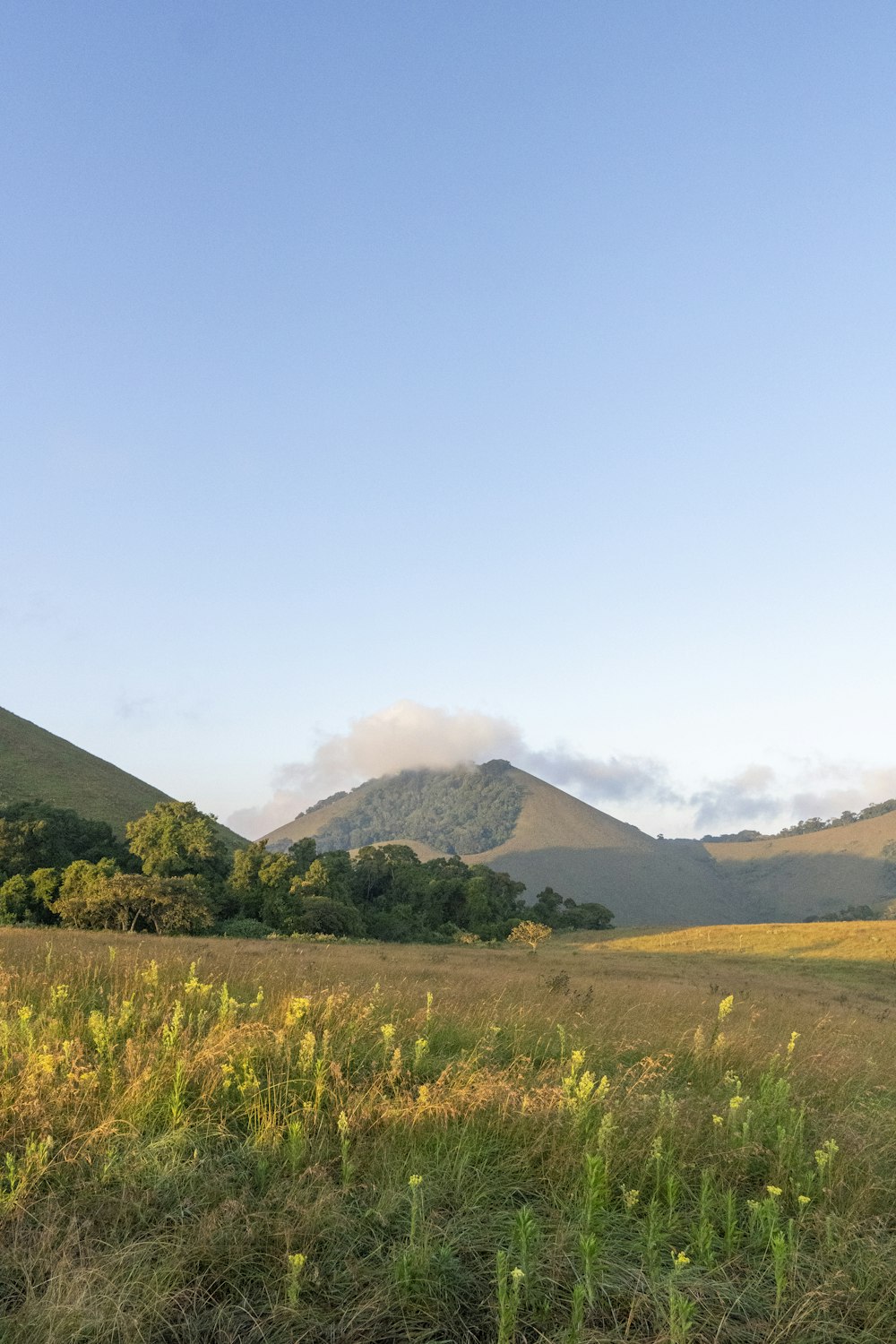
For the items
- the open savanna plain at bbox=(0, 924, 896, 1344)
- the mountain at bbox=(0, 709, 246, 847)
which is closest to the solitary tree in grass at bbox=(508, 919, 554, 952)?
the mountain at bbox=(0, 709, 246, 847)

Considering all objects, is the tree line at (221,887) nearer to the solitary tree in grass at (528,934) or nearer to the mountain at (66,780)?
the solitary tree in grass at (528,934)

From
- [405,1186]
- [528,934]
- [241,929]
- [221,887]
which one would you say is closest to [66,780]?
[221,887]

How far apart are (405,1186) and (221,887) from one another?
50.2m

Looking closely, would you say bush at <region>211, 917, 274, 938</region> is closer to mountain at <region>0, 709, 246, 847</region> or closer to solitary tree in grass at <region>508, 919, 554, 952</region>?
solitary tree in grass at <region>508, 919, 554, 952</region>

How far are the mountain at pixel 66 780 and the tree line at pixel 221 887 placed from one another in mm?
21202

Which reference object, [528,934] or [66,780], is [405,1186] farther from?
[66,780]

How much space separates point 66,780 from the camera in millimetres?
87875

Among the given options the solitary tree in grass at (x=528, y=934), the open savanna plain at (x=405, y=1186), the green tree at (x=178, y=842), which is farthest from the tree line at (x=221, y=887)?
the open savanna plain at (x=405, y=1186)

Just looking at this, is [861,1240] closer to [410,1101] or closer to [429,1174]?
[429,1174]

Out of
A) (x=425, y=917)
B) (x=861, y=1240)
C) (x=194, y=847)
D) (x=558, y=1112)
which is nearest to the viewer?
(x=861, y=1240)

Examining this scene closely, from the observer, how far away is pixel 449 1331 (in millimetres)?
3240

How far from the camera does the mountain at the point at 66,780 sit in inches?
3179

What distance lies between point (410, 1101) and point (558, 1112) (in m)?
0.92

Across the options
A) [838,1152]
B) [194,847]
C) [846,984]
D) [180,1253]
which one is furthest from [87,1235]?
[194,847]
